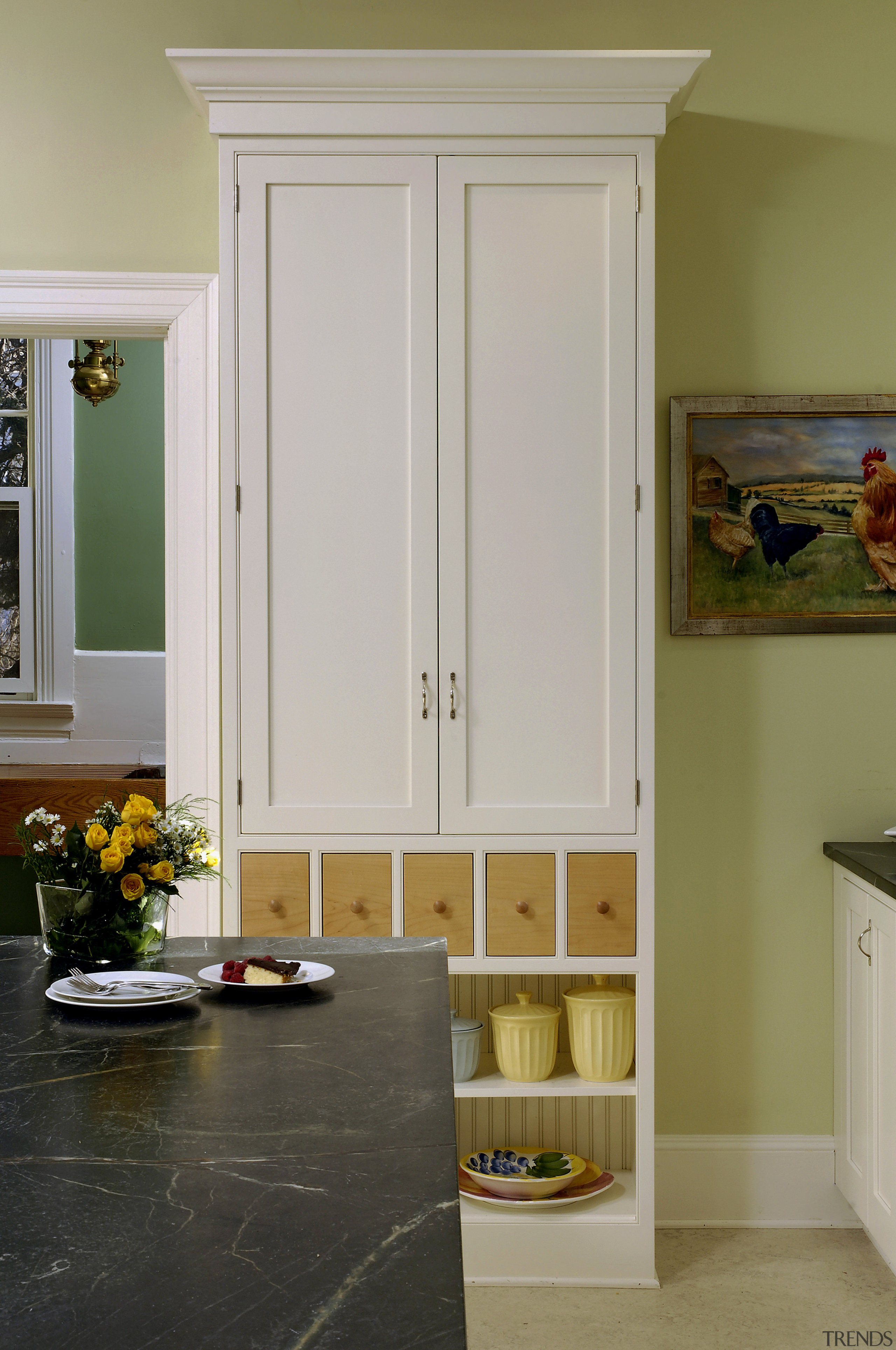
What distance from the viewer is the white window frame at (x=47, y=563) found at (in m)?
4.75

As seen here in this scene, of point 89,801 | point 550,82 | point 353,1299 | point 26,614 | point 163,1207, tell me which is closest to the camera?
point 353,1299

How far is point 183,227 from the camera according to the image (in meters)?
2.62

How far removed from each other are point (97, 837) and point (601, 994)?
1510mm

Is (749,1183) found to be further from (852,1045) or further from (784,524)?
(784,524)

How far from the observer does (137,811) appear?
1416 millimetres

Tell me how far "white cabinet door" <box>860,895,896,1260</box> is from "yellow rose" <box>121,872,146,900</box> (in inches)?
64.2

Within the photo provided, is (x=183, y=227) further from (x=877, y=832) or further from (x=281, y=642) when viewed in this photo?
(x=877, y=832)

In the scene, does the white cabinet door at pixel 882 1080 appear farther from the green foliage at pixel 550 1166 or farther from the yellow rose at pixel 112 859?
the yellow rose at pixel 112 859

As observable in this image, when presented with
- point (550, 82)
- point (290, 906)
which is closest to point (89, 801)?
point (290, 906)

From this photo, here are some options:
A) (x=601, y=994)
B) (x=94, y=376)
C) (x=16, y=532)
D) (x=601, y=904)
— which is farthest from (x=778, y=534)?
(x=16, y=532)

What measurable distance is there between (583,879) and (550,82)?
1741mm

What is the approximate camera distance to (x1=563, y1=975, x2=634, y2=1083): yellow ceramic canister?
2.46m

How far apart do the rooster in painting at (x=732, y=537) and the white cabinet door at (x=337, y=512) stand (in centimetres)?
78

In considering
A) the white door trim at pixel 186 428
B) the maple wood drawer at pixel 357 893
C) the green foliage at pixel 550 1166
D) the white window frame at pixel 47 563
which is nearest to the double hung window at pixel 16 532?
the white window frame at pixel 47 563
